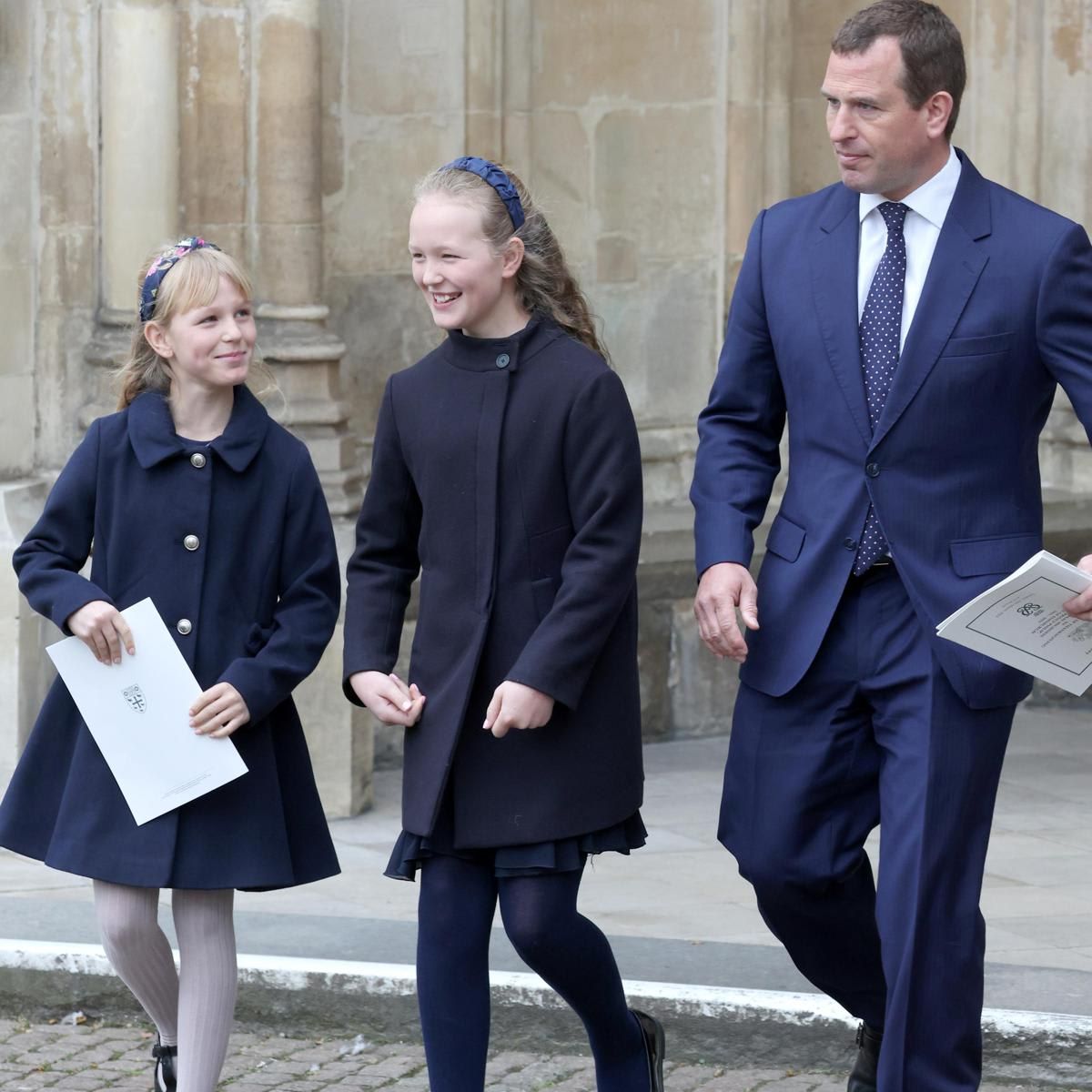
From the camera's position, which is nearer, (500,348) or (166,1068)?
(500,348)

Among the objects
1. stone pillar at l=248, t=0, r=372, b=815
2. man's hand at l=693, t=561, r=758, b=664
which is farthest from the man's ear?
stone pillar at l=248, t=0, r=372, b=815

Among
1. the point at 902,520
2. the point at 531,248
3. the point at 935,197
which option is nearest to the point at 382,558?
the point at 531,248

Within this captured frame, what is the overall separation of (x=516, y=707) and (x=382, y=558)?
1.53ft

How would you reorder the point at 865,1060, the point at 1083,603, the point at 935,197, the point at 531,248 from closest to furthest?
1. the point at 1083,603
2. the point at 935,197
3. the point at 531,248
4. the point at 865,1060

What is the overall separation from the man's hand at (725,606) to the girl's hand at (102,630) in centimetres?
100

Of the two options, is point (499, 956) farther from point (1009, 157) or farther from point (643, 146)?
point (1009, 157)

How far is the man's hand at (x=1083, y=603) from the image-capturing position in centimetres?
380

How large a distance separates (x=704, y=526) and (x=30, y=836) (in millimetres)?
1329

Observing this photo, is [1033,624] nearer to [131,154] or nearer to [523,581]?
[523,581]

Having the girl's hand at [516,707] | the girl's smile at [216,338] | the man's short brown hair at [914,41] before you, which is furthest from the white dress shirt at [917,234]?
the girl's smile at [216,338]

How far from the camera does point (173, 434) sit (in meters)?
4.29

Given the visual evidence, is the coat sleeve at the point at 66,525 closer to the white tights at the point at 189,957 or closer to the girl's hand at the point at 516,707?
the white tights at the point at 189,957

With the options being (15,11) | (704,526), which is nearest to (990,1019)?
(704,526)

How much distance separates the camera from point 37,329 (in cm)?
745
